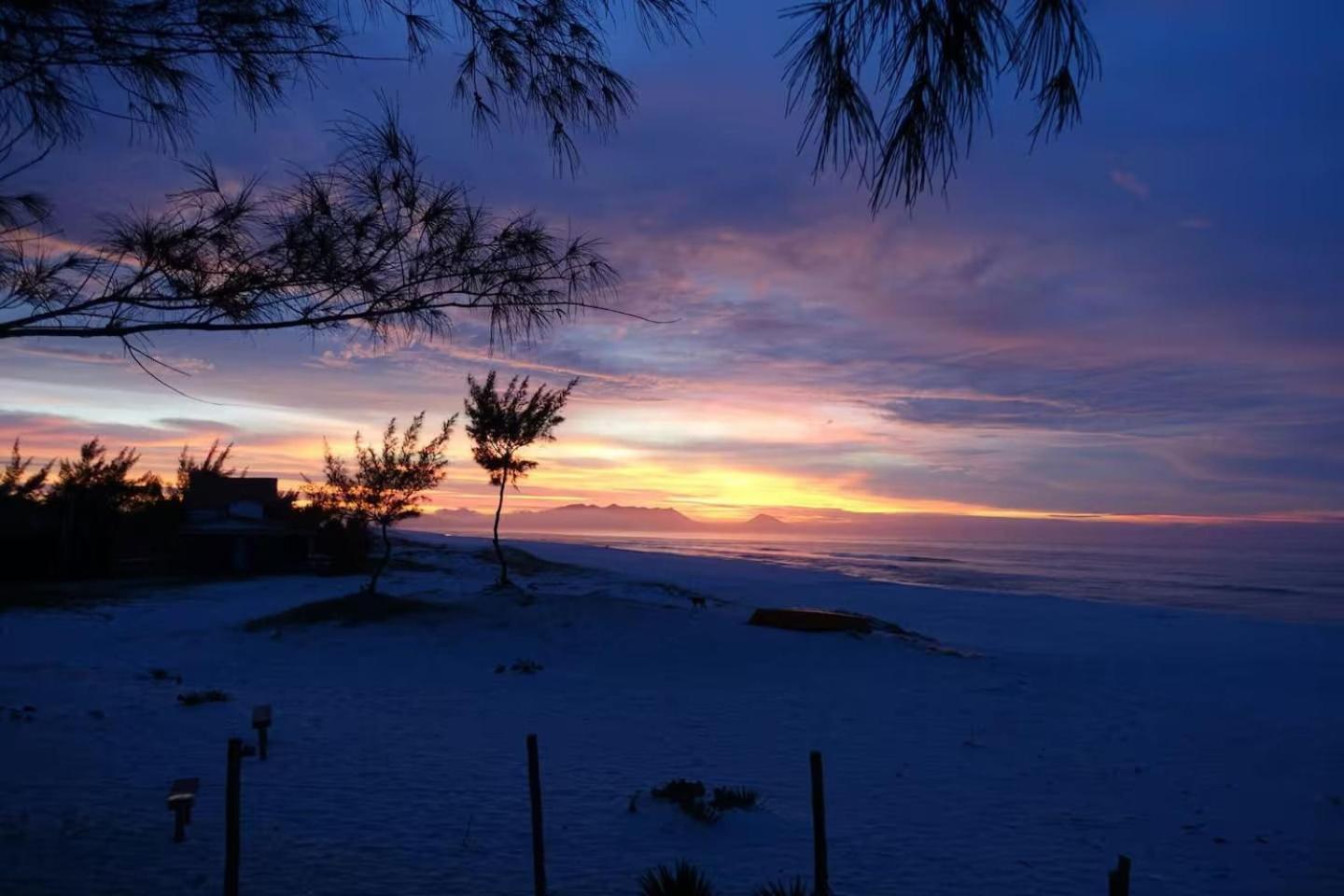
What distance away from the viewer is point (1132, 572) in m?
55.8

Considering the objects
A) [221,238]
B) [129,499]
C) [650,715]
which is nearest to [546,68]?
[221,238]

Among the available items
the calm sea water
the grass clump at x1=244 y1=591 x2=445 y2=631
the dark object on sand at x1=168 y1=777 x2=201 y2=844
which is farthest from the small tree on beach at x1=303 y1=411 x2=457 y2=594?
the calm sea water

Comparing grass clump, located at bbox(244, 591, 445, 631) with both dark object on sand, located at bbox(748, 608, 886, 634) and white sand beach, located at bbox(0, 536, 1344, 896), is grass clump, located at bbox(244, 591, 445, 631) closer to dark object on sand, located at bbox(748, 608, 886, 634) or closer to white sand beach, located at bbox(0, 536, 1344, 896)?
white sand beach, located at bbox(0, 536, 1344, 896)

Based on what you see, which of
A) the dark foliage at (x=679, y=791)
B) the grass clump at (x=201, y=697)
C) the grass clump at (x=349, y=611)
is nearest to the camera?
the dark foliage at (x=679, y=791)

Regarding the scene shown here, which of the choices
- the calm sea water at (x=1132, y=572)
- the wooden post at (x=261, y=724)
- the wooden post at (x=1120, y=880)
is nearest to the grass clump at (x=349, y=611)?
the wooden post at (x=261, y=724)

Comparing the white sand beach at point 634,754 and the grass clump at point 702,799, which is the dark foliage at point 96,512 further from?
the grass clump at point 702,799

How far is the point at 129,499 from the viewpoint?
36812 mm

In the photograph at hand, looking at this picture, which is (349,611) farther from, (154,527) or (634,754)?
(154,527)

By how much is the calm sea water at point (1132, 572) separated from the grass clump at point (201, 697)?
37042mm

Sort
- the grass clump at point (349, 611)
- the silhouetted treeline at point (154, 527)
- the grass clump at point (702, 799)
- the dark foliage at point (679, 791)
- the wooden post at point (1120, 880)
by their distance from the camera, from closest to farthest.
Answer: the wooden post at point (1120, 880), the grass clump at point (702, 799), the dark foliage at point (679, 791), the grass clump at point (349, 611), the silhouetted treeline at point (154, 527)

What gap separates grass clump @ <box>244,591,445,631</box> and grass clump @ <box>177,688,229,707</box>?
658 centimetres

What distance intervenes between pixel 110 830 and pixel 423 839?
262 cm

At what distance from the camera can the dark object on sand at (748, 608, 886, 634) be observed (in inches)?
795

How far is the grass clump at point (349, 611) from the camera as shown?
66.7 ft
